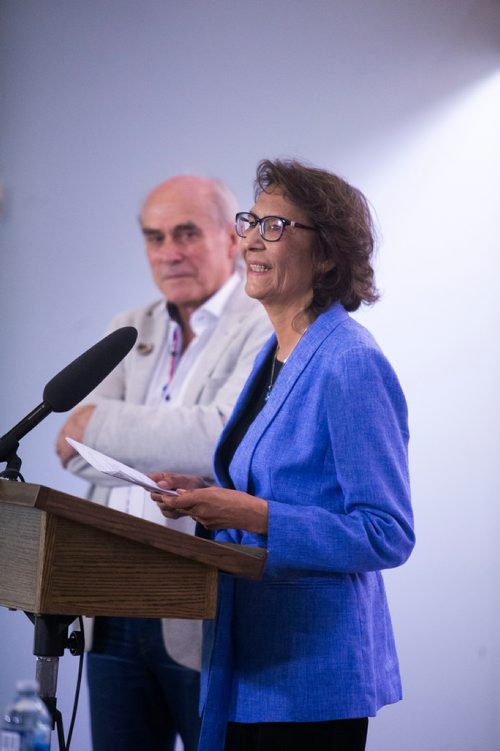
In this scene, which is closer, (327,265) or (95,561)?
(95,561)

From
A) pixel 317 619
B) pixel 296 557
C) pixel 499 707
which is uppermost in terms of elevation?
pixel 296 557

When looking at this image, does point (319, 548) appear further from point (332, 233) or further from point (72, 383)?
point (332, 233)

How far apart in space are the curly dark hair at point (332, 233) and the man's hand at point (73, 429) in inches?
47.3

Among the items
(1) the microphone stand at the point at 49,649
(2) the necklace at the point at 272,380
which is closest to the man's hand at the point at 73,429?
(2) the necklace at the point at 272,380

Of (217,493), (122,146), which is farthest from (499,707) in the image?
(122,146)

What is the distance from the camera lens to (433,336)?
301 cm

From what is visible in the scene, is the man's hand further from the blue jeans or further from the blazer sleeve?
the blazer sleeve

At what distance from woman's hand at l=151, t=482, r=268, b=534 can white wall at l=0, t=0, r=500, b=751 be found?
159cm

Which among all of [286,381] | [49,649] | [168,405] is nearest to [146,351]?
[168,405]

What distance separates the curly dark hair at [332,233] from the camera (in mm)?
1799

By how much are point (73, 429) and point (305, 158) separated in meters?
1.16

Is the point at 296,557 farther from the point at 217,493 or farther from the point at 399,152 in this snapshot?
the point at 399,152

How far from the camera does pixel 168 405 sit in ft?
9.09

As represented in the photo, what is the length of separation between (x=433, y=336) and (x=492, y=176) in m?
0.58
